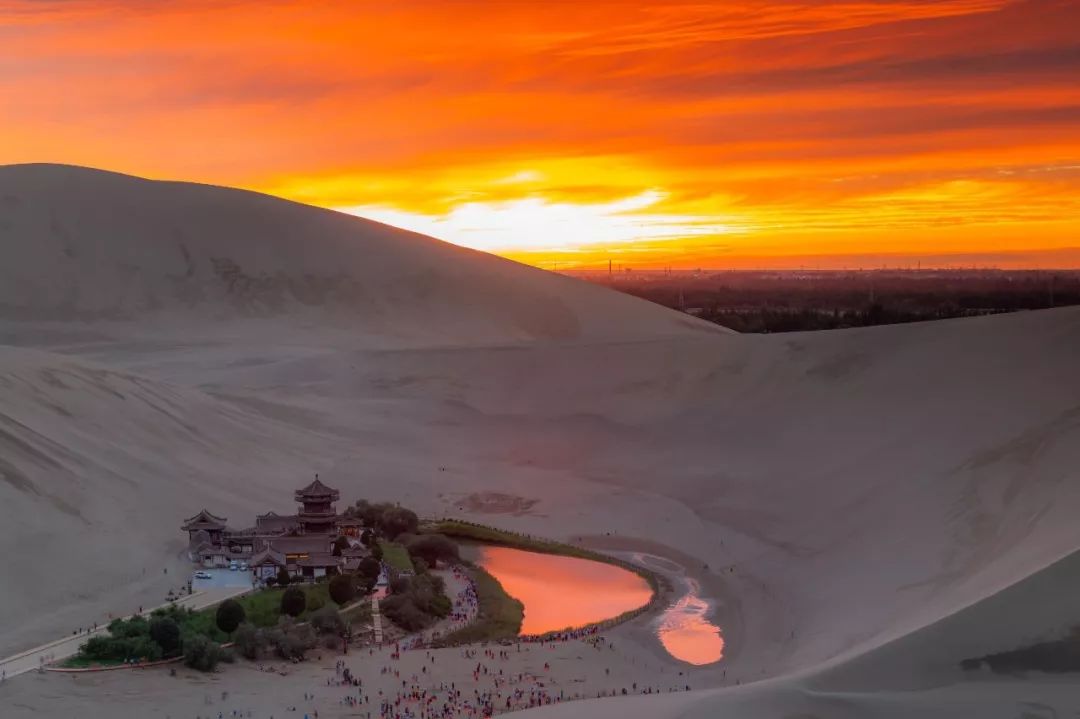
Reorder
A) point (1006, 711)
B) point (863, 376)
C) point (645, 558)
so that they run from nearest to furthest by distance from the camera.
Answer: point (1006, 711) < point (645, 558) < point (863, 376)

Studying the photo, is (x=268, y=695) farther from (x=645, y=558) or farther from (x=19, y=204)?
(x=19, y=204)

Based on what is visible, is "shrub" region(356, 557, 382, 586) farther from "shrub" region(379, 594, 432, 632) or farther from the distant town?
the distant town

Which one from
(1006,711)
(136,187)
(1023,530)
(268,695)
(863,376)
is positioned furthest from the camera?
(136,187)

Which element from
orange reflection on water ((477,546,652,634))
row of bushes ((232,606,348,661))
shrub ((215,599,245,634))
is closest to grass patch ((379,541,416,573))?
orange reflection on water ((477,546,652,634))

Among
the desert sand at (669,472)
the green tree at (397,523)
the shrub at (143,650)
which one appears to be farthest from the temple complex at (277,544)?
the shrub at (143,650)

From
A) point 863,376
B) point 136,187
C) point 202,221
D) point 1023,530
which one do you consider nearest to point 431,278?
point 202,221

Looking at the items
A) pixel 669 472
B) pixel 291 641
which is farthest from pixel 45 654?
pixel 669 472
